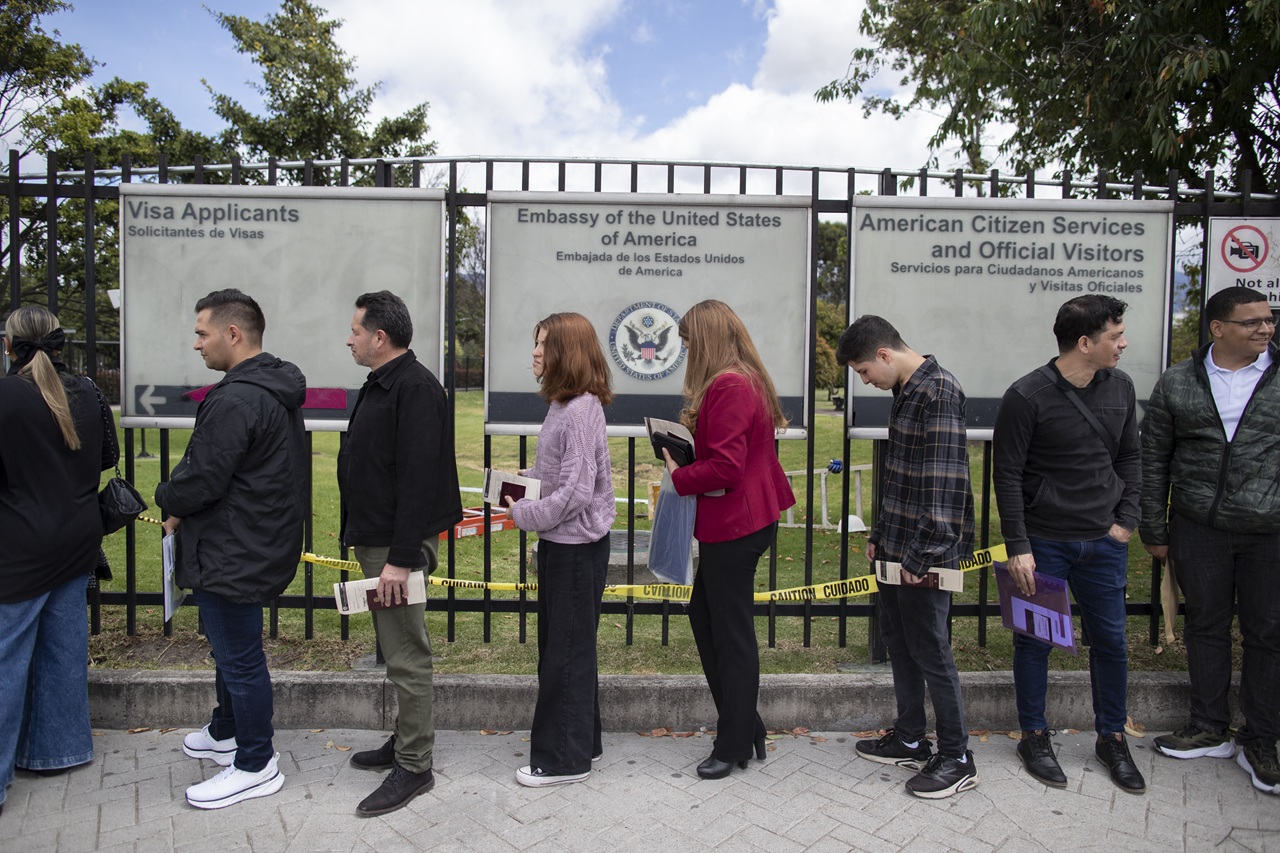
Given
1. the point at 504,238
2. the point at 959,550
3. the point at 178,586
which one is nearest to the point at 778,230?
the point at 504,238

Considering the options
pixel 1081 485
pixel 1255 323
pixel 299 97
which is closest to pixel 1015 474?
pixel 1081 485

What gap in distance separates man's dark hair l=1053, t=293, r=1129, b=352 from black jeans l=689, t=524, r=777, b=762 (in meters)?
1.37

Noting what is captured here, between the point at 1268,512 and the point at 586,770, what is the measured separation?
9.40ft

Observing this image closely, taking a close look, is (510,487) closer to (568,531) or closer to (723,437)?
(568,531)

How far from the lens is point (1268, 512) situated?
11.7 ft

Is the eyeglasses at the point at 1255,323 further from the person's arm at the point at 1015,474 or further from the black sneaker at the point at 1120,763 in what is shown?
the black sneaker at the point at 1120,763

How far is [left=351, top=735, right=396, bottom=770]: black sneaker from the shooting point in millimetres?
3623

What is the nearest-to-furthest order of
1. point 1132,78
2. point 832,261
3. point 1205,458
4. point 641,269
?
point 1205,458 → point 641,269 → point 1132,78 → point 832,261

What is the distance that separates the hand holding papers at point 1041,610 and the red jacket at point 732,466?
3.33ft

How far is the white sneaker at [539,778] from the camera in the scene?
348cm

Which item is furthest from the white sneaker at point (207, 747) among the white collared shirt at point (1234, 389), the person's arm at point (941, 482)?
the white collared shirt at point (1234, 389)

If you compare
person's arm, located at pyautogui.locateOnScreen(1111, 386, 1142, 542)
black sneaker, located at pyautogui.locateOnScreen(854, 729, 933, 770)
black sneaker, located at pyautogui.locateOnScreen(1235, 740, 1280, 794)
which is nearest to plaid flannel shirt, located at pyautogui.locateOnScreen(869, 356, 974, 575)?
person's arm, located at pyautogui.locateOnScreen(1111, 386, 1142, 542)

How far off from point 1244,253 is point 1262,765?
7.59ft

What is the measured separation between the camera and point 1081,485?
3514 millimetres
